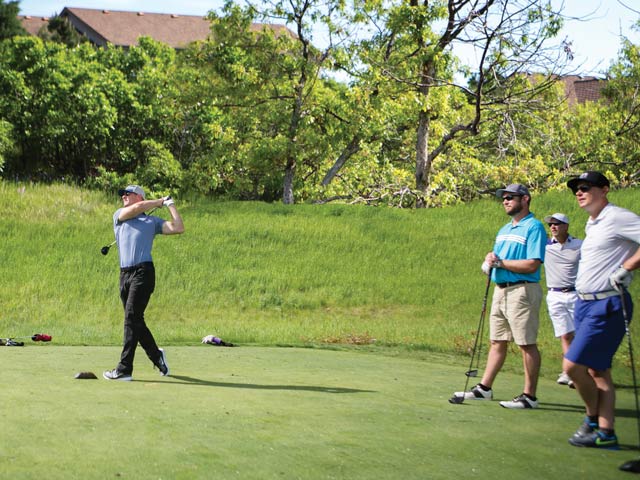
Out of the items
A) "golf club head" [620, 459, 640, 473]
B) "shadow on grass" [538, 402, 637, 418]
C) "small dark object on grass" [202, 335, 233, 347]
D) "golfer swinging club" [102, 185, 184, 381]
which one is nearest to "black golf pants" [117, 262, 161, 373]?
"golfer swinging club" [102, 185, 184, 381]

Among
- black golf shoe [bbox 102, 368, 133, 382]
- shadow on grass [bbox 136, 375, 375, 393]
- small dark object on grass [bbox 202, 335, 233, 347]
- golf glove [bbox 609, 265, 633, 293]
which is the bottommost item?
small dark object on grass [bbox 202, 335, 233, 347]

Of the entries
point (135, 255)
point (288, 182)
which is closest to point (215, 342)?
point (135, 255)

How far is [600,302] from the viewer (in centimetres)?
607

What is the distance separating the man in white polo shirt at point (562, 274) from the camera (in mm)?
9805

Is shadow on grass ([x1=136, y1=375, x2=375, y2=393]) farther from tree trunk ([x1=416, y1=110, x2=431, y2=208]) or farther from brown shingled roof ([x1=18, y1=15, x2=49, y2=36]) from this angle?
brown shingled roof ([x1=18, y1=15, x2=49, y2=36])

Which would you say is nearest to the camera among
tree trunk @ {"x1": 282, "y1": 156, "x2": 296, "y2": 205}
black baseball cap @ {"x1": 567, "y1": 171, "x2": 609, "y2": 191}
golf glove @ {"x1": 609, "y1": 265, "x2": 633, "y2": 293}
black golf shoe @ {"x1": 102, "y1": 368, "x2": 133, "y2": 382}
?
golf glove @ {"x1": 609, "y1": 265, "x2": 633, "y2": 293}

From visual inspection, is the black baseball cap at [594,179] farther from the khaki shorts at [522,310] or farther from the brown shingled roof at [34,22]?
the brown shingled roof at [34,22]

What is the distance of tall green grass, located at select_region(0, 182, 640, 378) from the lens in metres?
17.4

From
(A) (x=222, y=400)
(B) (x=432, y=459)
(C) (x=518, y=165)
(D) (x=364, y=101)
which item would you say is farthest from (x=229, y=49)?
(B) (x=432, y=459)

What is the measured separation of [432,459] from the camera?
5137 mm

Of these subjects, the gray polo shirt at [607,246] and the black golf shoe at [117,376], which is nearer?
the gray polo shirt at [607,246]

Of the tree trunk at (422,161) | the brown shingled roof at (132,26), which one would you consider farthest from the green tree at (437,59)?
the brown shingled roof at (132,26)

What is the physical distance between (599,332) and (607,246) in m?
0.58

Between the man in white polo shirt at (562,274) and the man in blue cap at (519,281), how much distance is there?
214 cm
